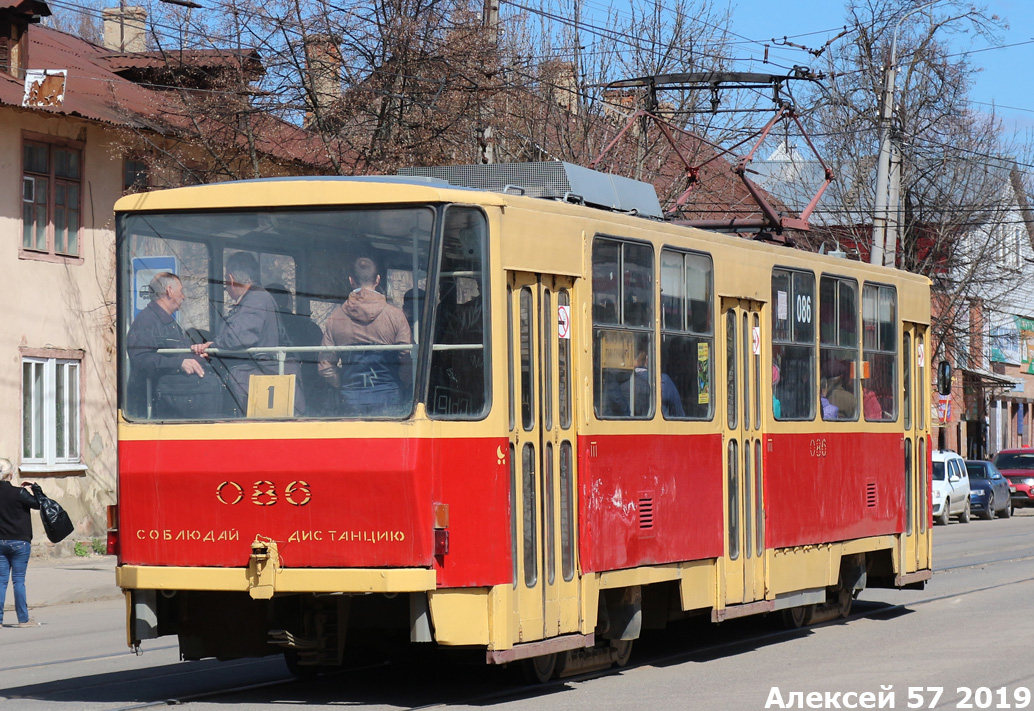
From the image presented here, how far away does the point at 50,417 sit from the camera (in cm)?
2377

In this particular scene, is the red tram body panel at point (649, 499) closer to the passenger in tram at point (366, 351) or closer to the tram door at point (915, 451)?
the passenger in tram at point (366, 351)

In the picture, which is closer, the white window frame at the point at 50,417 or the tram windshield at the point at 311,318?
the tram windshield at the point at 311,318

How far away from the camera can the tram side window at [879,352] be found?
1398 cm

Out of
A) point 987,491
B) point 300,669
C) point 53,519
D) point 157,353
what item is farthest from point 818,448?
point 987,491

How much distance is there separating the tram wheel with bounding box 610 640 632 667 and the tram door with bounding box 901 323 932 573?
451 cm

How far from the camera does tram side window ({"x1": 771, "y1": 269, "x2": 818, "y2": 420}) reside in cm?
1241

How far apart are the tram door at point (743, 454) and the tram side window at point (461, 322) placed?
Result: 3097 mm

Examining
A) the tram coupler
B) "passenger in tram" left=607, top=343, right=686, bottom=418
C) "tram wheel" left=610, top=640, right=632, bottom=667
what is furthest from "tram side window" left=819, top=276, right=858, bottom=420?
the tram coupler

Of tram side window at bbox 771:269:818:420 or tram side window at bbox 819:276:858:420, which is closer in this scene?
tram side window at bbox 771:269:818:420

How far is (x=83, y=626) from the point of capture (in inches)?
603

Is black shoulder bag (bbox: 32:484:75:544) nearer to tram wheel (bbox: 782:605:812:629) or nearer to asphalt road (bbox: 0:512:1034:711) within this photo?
asphalt road (bbox: 0:512:1034:711)

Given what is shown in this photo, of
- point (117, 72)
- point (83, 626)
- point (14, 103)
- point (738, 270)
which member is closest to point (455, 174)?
point (738, 270)

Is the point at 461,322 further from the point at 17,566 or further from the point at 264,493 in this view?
the point at 17,566

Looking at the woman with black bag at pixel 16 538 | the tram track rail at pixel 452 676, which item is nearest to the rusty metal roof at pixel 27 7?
the woman with black bag at pixel 16 538
